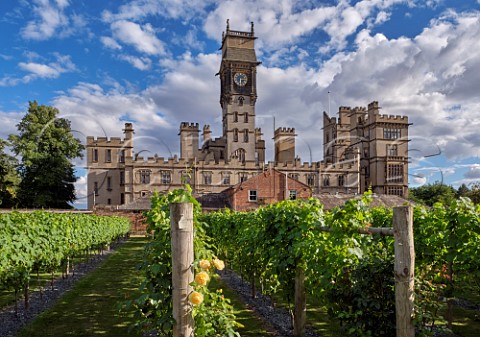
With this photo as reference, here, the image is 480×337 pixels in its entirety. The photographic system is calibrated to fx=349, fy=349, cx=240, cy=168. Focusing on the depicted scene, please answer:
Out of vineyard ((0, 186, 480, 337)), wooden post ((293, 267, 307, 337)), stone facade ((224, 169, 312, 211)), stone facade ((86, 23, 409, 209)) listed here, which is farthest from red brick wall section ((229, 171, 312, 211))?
wooden post ((293, 267, 307, 337))

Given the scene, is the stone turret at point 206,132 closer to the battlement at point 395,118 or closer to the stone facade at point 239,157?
the stone facade at point 239,157

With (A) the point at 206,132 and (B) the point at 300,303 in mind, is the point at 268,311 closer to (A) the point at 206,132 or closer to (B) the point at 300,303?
(B) the point at 300,303

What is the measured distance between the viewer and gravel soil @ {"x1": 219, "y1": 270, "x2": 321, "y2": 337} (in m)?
8.12

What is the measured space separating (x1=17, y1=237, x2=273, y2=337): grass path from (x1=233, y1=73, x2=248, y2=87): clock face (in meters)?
58.4

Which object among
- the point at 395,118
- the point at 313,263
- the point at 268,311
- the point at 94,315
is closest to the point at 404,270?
the point at 313,263

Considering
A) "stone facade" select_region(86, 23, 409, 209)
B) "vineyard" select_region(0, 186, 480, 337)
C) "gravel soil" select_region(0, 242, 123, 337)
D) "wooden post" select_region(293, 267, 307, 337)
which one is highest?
"stone facade" select_region(86, 23, 409, 209)

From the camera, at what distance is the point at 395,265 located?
4293 millimetres

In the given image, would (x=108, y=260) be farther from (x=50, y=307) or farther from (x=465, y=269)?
(x=465, y=269)

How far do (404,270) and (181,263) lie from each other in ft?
8.76

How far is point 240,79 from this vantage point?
69500mm

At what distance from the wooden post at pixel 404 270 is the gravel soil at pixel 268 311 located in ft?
13.2

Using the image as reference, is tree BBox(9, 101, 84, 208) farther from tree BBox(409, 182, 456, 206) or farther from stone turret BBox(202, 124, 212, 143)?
tree BBox(409, 182, 456, 206)

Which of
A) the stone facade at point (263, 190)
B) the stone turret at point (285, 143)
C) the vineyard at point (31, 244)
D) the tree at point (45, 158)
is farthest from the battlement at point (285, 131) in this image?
the vineyard at point (31, 244)

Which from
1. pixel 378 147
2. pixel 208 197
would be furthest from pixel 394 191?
pixel 208 197
